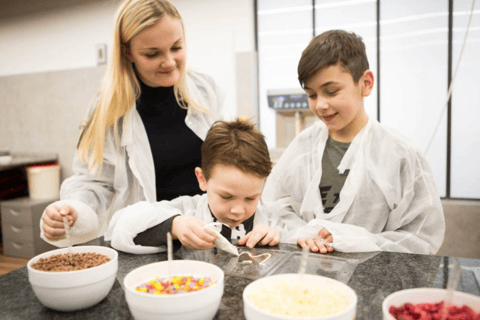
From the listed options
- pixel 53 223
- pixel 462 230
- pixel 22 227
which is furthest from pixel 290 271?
pixel 22 227

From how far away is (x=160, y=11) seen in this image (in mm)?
1300

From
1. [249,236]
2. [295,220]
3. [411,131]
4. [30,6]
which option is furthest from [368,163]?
[30,6]

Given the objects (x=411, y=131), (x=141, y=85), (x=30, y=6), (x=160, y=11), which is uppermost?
(x=30, y=6)

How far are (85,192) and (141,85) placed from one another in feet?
1.59

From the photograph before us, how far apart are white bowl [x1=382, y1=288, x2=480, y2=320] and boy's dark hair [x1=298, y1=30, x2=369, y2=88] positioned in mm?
861

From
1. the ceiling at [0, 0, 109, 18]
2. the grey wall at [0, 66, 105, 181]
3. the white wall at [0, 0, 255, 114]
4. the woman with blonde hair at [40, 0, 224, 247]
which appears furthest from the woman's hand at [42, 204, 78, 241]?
the ceiling at [0, 0, 109, 18]

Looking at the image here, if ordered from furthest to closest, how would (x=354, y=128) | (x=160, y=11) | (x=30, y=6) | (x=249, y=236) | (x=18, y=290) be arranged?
(x=30, y=6) → (x=354, y=128) → (x=160, y=11) → (x=249, y=236) → (x=18, y=290)

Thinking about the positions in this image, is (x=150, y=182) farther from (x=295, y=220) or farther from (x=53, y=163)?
(x=53, y=163)

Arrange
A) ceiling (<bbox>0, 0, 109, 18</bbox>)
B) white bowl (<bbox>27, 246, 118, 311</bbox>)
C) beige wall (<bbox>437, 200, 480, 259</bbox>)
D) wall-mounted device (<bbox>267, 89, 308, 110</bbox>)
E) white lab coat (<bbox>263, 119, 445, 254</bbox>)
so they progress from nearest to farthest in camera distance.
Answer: white bowl (<bbox>27, 246, 118, 311</bbox>) → white lab coat (<bbox>263, 119, 445, 254</bbox>) → beige wall (<bbox>437, 200, 480, 259</bbox>) → wall-mounted device (<bbox>267, 89, 308, 110</bbox>) → ceiling (<bbox>0, 0, 109, 18</bbox>)

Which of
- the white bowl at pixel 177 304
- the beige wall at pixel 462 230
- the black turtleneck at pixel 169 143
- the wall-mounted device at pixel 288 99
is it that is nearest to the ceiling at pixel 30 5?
the wall-mounted device at pixel 288 99

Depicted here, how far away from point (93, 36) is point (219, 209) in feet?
14.0

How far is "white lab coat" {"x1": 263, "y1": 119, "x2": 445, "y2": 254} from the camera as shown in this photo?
3.86ft

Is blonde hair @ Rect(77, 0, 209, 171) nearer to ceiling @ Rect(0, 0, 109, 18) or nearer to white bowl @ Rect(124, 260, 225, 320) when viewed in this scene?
white bowl @ Rect(124, 260, 225, 320)

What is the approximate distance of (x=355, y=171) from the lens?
4.36ft
